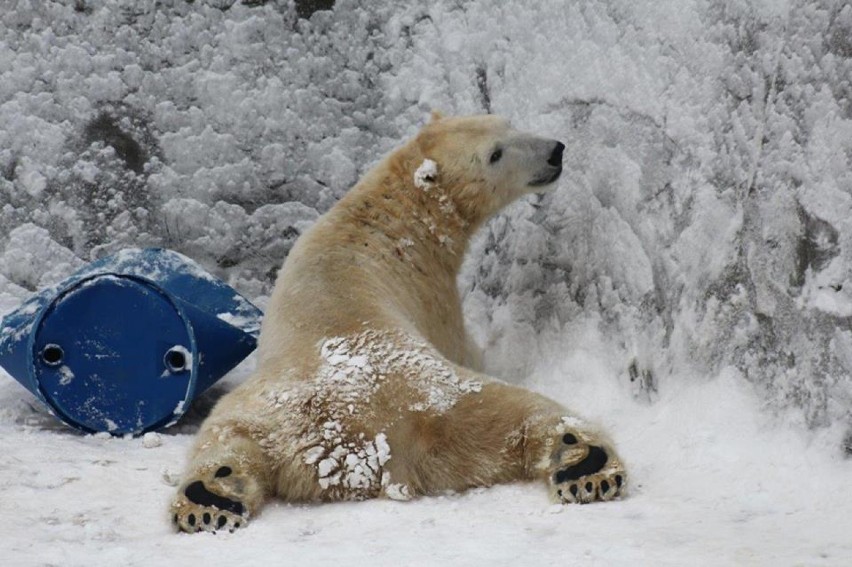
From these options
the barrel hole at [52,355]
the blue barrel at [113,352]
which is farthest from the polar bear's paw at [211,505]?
the barrel hole at [52,355]

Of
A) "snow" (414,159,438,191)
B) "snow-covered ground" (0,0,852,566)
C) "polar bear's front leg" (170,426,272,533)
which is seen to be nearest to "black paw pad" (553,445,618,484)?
"snow-covered ground" (0,0,852,566)

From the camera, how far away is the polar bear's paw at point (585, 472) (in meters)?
2.91

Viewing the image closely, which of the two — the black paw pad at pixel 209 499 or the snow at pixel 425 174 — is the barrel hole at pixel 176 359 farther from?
the black paw pad at pixel 209 499

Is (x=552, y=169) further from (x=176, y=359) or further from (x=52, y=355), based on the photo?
(x=52, y=355)

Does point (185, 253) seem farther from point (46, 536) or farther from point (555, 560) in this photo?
point (555, 560)

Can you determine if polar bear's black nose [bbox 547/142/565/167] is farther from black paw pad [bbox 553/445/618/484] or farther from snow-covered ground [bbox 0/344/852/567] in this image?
black paw pad [bbox 553/445/618/484]

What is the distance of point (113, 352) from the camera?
163 inches

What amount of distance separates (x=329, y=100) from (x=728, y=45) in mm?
2408

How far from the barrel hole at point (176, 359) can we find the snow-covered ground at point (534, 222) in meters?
0.28

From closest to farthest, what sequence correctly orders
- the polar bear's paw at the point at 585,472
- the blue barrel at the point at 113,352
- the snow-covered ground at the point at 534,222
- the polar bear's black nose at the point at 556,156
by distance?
the snow-covered ground at the point at 534,222
the polar bear's paw at the point at 585,472
the blue barrel at the point at 113,352
the polar bear's black nose at the point at 556,156

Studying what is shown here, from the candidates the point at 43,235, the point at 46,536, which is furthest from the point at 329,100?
the point at 46,536

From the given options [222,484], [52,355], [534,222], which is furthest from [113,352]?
[534,222]

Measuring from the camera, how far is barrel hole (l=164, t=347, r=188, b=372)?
4.15 m

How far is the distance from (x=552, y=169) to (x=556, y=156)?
58 millimetres
